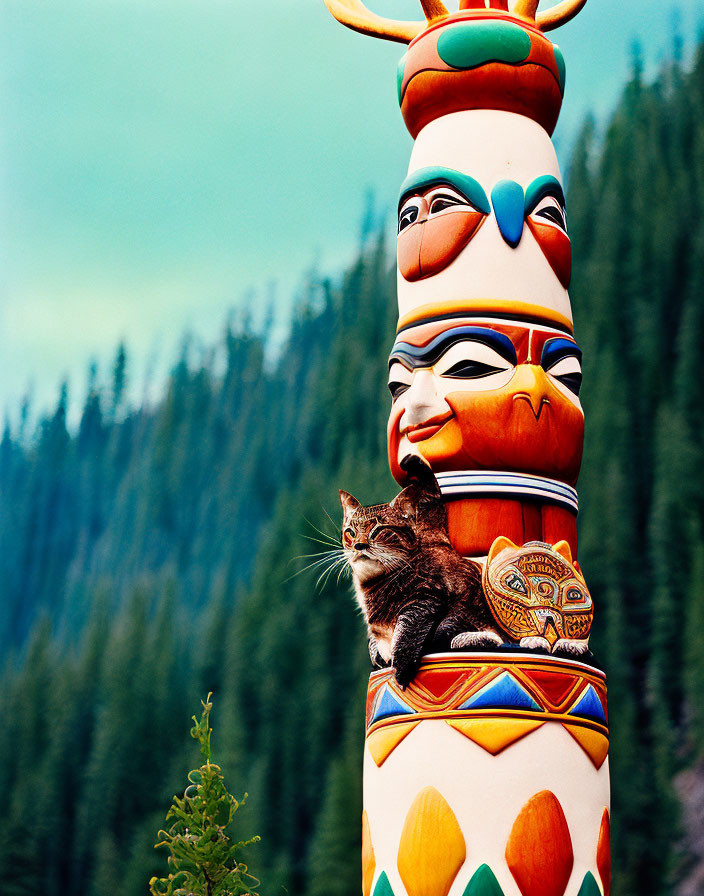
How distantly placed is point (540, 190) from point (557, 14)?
2231 millimetres

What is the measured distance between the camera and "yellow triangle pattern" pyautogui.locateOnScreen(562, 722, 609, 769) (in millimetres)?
5238

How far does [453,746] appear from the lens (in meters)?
5.10

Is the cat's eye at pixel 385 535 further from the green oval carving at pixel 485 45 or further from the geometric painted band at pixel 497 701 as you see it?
the green oval carving at pixel 485 45

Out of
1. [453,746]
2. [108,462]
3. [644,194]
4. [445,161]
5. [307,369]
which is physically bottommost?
[453,746]

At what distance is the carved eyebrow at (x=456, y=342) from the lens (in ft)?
19.3

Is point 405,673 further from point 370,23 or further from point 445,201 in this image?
point 370,23

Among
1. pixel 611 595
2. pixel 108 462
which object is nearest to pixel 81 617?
pixel 108 462

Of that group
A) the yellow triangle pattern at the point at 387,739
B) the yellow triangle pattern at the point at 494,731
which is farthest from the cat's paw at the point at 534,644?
the yellow triangle pattern at the point at 387,739

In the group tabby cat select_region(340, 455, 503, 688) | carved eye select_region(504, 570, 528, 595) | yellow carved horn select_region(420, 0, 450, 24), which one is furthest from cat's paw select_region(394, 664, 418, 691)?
yellow carved horn select_region(420, 0, 450, 24)

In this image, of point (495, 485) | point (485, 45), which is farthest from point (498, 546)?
point (485, 45)

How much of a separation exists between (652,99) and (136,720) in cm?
2642

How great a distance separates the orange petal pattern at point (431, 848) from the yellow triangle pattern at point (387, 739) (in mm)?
295

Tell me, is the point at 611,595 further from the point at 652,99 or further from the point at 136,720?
the point at 652,99

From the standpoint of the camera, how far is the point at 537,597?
17.7ft
